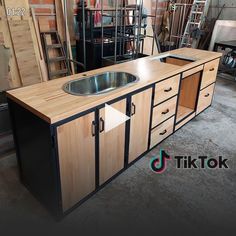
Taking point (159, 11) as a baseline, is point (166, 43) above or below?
below

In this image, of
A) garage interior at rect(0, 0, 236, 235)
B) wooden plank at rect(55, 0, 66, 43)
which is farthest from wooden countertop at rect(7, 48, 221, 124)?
wooden plank at rect(55, 0, 66, 43)

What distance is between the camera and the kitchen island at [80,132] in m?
1.39

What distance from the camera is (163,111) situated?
233 cm

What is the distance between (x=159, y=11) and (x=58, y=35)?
282cm

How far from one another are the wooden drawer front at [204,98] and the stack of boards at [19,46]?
2.16 metres

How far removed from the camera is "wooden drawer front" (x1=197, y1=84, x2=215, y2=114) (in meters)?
3.09

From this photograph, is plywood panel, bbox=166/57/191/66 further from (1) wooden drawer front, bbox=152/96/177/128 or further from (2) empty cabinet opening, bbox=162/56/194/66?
(1) wooden drawer front, bbox=152/96/177/128

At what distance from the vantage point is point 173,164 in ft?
7.37

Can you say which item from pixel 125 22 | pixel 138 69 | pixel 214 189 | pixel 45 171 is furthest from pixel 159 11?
pixel 45 171

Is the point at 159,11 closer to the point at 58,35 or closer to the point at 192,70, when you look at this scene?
the point at 58,35

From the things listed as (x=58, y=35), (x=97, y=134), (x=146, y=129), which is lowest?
(x=146, y=129)

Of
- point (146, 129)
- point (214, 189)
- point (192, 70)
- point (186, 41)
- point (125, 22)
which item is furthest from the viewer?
point (186, 41)

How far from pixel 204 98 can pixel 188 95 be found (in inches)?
10.6

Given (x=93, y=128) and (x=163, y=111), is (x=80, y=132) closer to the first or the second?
(x=93, y=128)
